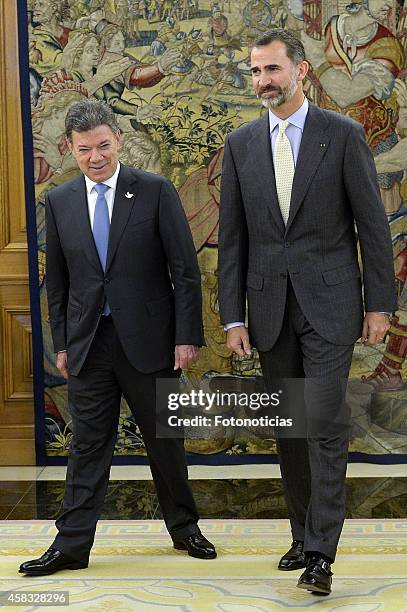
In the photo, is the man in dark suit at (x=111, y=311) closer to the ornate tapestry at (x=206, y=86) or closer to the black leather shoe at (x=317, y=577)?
the black leather shoe at (x=317, y=577)

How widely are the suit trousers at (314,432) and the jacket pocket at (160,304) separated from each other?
360 mm

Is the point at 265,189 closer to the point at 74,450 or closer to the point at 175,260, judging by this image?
the point at 175,260

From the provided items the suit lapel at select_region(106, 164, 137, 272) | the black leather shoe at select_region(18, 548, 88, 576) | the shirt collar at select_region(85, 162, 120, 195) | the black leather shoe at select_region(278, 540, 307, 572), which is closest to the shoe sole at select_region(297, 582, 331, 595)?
the black leather shoe at select_region(278, 540, 307, 572)

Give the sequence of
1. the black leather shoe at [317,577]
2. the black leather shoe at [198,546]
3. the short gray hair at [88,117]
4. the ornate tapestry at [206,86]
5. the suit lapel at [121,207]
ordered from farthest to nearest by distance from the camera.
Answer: the ornate tapestry at [206,86] → the black leather shoe at [198,546] → the suit lapel at [121,207] → the short gray hair at [88,117] → the black leather shoe at [317,577]

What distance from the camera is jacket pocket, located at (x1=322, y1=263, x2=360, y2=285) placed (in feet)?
10.9

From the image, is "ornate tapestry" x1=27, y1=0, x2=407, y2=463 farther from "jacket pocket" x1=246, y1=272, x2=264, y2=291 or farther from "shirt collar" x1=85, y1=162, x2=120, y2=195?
"jacket pocket" x1=246, y1=272, x2=264, y2=291

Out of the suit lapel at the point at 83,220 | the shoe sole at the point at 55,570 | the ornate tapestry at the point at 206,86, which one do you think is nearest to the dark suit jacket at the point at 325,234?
the suit lapel at the point at 83,220

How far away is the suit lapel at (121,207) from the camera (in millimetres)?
3514

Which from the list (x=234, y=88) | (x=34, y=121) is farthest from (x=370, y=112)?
(x=34, y=121)

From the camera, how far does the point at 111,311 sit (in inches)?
138

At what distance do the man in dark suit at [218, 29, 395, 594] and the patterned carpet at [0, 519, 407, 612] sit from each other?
0.16 meters

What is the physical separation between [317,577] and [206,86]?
2.51m

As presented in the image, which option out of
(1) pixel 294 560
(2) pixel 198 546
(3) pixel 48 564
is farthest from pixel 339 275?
(3) pixel 48 564

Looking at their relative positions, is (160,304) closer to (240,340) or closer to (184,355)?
(184,355)
